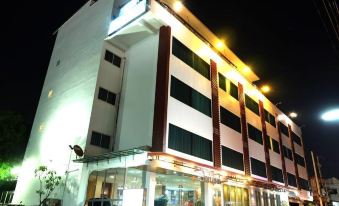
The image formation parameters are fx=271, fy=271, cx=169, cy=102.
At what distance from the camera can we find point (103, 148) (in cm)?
2189

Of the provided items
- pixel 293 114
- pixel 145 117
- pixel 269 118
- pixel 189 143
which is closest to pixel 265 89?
pixel 269 118

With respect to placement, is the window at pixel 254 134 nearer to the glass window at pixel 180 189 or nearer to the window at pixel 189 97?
the window at pixel 189 97

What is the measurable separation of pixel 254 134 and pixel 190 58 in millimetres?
13702

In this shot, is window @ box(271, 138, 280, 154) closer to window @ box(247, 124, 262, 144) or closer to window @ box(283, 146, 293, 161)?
window @ box(283, 146, 293, 161)

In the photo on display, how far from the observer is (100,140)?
72.1 feet

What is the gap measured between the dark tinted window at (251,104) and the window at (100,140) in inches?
721

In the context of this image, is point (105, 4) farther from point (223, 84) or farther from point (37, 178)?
point (37, 178)

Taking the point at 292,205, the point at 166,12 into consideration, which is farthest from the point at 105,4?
the point at 292,205

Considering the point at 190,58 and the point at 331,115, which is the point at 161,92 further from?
the point at 331,115

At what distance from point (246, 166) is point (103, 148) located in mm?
14788

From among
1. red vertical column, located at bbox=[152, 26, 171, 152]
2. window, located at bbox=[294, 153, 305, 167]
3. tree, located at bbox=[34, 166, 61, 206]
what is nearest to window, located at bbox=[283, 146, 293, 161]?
window, located at bbox=[294, 153, 305, 167]

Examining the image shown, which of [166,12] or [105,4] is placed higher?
[105,4]

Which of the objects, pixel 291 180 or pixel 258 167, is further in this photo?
pixel 291 180

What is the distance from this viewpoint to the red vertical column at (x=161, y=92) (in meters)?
18.5
